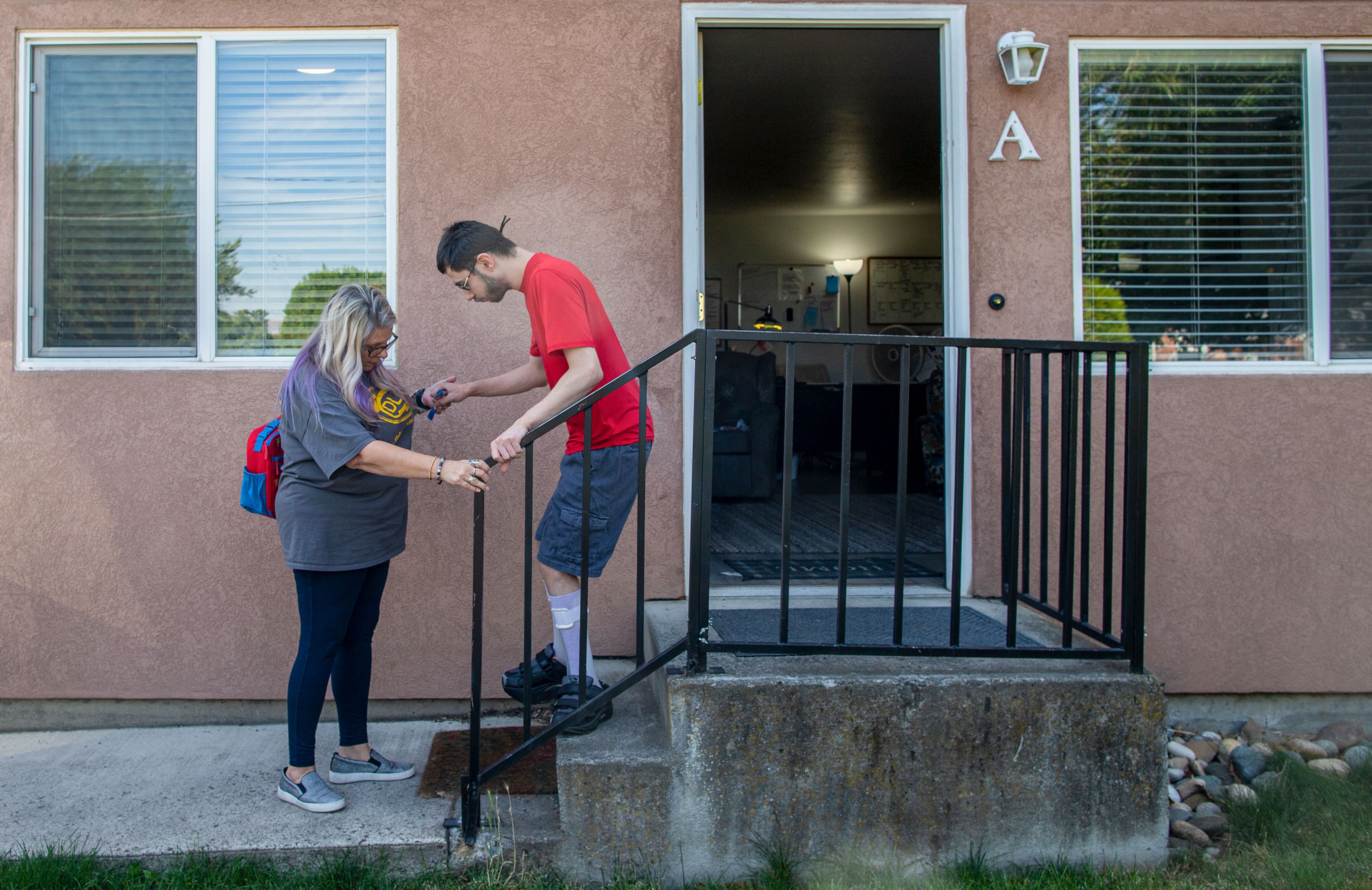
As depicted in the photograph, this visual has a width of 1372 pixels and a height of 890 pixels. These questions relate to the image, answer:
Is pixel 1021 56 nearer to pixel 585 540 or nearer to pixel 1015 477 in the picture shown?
pixel 1015 477

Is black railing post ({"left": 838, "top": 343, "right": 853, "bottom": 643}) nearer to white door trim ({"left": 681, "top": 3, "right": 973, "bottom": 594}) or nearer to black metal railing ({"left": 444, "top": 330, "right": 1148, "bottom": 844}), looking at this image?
black metal railing ({"left": 444, "top": 330, "right": 1148, "bottom": 844})

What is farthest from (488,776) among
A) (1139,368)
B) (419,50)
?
(419,50)

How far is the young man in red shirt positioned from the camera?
2.61 meters

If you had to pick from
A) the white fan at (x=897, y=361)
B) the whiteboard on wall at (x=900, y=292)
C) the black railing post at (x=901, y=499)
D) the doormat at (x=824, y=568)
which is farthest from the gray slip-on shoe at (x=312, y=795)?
the whiteboard on wall at (x=900, y=292)

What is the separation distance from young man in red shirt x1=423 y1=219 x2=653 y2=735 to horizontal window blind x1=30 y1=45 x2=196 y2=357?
1562 millimetres

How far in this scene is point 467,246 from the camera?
2705 millimetres

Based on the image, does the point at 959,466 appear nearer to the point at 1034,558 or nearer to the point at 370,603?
the point at 1034,558

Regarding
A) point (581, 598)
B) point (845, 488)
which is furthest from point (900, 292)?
point (581, 598)

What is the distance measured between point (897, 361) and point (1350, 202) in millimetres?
6783

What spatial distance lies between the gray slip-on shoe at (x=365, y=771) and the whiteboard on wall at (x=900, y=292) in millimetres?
9084

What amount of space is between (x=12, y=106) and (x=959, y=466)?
12.3ft

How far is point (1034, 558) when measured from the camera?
3600 mm

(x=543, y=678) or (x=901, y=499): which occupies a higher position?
(x=901, y=499)

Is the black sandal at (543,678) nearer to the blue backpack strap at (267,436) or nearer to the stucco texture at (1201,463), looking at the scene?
the blue backpack strap at (267,436)
